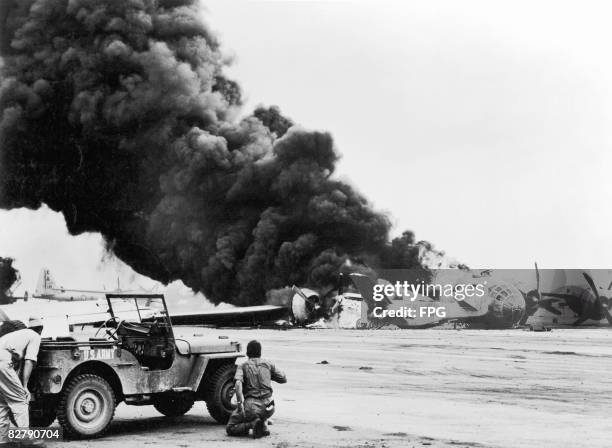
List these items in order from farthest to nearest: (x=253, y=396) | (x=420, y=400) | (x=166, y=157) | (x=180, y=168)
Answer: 1. (x=166, y=157)
2. (x=180, y=168)
3. (x=420, y=400)
4. (x=253, y=396)

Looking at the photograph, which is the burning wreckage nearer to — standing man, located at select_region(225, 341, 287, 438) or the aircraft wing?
the aircraft wing

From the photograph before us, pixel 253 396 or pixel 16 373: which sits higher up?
pixel 16 373

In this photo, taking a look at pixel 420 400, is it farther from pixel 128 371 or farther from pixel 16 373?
pixel 16 373

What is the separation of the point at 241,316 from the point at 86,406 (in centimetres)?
2387

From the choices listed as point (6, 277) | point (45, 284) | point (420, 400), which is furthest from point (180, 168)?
point (420, 400)

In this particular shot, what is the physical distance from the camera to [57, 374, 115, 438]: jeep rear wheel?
915 centimetres

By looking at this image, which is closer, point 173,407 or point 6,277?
point 173,407

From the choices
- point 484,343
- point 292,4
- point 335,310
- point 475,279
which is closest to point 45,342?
point 292,4

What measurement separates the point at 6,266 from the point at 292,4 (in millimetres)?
A: 15798

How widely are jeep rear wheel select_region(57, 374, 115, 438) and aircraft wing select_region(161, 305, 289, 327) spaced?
884 inches

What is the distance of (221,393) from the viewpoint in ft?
35.0

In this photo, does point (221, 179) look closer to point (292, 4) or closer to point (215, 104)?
point (215, 104)

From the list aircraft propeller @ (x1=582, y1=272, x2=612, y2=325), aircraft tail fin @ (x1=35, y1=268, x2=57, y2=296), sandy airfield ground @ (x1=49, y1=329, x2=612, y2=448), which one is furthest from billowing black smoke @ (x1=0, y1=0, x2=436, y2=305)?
sandy airfield ground @ (x1=49, y1=329, x2=612, y2=448)

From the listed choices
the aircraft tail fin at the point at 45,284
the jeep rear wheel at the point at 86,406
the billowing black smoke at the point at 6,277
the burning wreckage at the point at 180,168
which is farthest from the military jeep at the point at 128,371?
the burning wreckage at the point at 180,168
